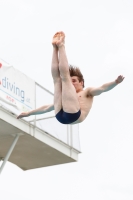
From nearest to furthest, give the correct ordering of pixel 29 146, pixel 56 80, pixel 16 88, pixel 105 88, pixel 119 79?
pixel 119 79 < pixel 105 88 < pixel 56 80 < pixel 16 88 < pixel 29 146

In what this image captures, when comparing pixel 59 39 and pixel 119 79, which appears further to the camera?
pixel 59 39

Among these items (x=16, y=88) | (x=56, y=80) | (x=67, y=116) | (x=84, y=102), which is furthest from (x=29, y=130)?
(x=67, y=116)

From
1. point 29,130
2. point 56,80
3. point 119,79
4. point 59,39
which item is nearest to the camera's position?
point 119,79

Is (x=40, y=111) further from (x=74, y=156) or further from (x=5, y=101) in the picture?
(x=74, y=156)

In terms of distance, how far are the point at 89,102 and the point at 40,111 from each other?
37.4 inches

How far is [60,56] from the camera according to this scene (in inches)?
370

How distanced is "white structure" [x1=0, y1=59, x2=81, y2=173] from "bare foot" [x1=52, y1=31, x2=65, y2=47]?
760cm

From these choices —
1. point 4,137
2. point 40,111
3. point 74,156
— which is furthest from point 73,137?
point 40,111

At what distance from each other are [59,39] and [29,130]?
349 inches

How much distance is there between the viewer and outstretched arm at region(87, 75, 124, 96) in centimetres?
916

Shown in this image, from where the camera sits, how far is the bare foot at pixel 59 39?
30.8 feet

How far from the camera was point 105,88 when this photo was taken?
9359 millimetres

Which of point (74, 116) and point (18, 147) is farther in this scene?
point (18, 147)

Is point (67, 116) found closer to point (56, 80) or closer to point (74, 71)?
point (56, 80)
